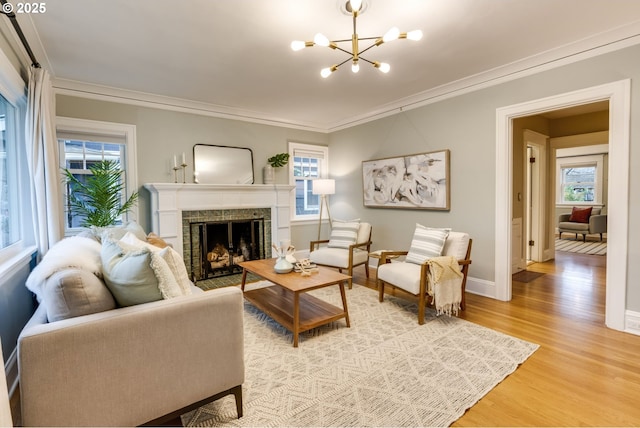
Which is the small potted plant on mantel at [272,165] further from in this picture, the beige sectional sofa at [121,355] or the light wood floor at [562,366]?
the beige sectional sofa at [121,355]

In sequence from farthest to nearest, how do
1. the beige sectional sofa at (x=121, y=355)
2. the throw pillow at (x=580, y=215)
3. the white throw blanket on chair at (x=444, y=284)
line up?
the throw pillow at (x=580, y=215)
the white throw blanket on chair at (x=444, y=284)
the beige sectional sofa at (x=121, y=355)

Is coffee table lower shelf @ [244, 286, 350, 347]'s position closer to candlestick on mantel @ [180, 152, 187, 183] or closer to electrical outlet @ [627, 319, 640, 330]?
candlestick on mantel @ [180, 152, 187, 183]

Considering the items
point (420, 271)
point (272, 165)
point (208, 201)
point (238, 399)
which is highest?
point (272, 165)

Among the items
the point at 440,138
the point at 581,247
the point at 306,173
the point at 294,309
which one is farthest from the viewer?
the point at 581,247

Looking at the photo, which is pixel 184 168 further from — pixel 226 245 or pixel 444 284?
pixel 444 284

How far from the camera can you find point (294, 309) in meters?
2.50

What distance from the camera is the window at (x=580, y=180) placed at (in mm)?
7848

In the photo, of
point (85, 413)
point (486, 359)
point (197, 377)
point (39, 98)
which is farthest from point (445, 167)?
point (39, 98)

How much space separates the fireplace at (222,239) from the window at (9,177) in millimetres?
1781

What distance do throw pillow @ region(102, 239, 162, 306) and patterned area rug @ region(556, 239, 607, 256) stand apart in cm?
754

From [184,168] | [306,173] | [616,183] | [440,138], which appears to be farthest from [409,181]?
[184,168]

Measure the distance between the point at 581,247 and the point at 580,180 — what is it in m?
2.65

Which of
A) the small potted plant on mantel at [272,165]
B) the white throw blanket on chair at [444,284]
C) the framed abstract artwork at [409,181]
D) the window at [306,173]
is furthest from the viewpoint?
the window at [306,173]

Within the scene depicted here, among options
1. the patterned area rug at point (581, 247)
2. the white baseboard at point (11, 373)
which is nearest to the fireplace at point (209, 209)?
the white baseboard at point (11, 373)
